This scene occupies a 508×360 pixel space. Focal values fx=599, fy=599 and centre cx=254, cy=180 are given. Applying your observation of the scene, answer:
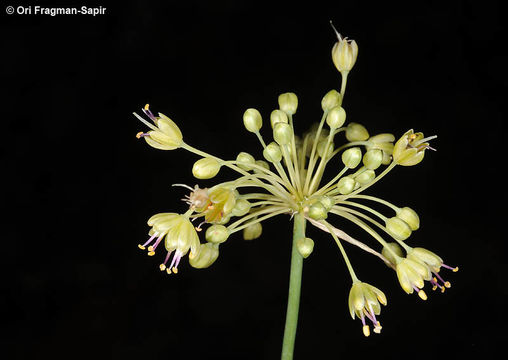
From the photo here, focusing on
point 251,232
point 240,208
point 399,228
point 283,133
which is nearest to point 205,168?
point 240,208

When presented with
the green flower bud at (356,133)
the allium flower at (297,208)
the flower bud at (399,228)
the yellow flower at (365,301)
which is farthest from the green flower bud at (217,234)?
the green flower bud at (356,133)

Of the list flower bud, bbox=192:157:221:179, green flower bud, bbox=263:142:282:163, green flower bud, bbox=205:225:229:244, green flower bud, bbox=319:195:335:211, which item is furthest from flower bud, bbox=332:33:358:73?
green flower bud, bbox=205:225:229:244

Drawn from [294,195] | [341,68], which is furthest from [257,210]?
[341,68]

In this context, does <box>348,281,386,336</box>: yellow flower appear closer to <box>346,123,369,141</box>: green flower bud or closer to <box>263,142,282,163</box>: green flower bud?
<box>263,142,282,163</box>: green flower bud

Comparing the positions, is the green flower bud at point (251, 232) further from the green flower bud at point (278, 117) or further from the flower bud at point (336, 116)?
the flower bud at point (336, 116)

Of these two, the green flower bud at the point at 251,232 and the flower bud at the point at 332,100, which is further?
the green flower bud at the point at 251,232

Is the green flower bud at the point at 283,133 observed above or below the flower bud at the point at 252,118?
below

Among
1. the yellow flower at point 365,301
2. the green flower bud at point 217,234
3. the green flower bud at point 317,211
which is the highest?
the green flower bud at point 317,211
